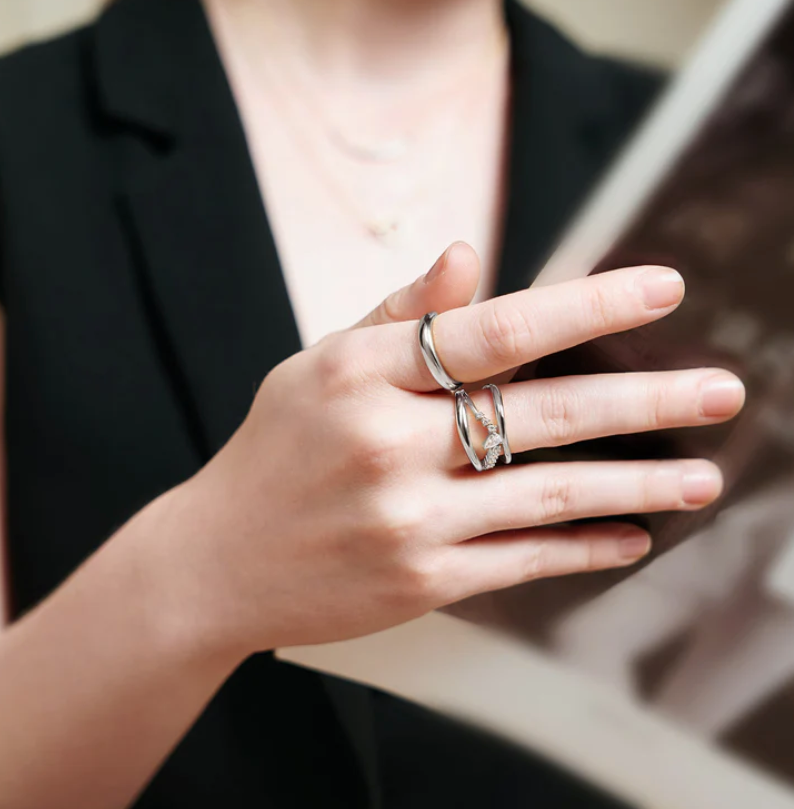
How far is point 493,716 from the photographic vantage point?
0.35m

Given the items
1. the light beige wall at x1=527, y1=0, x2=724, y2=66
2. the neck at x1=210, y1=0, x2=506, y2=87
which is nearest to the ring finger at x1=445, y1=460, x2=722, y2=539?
the neck at x1=210, y1=0, x2=506, y2=87

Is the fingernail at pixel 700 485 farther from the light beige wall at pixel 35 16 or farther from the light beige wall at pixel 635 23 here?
the light beige wall at pixel 35 16

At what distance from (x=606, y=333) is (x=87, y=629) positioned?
28cm

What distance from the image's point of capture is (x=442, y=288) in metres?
0.25

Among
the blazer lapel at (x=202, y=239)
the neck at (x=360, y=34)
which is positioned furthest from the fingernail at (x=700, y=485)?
the neck at (x=360, y=34)

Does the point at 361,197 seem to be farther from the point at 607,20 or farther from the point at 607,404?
the point at 607,20

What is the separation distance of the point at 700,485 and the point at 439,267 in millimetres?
136

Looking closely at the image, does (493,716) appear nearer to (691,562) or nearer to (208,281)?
(691,562)

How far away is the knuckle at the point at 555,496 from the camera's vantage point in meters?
0.28

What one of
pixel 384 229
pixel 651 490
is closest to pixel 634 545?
pixel 651 490

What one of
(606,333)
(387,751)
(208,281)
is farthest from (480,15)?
(387,751)

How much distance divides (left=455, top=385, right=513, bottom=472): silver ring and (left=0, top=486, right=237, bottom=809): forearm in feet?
0.50

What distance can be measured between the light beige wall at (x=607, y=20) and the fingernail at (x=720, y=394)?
1.62 feet

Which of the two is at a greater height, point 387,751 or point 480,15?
point 480,15
